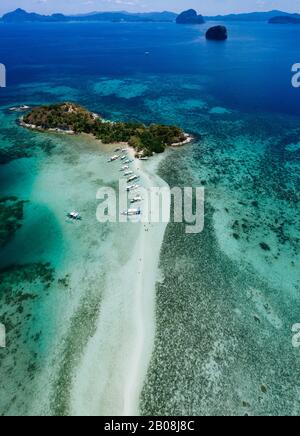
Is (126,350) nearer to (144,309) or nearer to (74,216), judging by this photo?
(144,309)

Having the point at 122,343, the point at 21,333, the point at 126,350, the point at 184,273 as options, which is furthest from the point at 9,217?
the point at 126,350

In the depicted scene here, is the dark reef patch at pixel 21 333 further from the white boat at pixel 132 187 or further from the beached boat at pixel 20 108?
the beached boat at pixel 20 108

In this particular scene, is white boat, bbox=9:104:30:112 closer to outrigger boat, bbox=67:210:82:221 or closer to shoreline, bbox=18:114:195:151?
shoreline, bbox=18:114:195:151

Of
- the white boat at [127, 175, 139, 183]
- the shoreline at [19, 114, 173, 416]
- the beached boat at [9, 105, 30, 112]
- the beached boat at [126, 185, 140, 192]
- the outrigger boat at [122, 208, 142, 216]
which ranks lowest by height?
the shoreline at [19, 114, 173, 416]

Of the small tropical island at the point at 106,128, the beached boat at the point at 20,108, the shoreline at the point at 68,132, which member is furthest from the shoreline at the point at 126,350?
the beached boat at the point at 20,108

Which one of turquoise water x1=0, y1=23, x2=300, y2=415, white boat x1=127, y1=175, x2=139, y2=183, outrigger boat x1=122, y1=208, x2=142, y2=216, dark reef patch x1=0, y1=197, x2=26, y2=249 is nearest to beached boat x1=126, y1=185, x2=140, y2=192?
white boat x1=127, y1=175, x2=139, y2=183
